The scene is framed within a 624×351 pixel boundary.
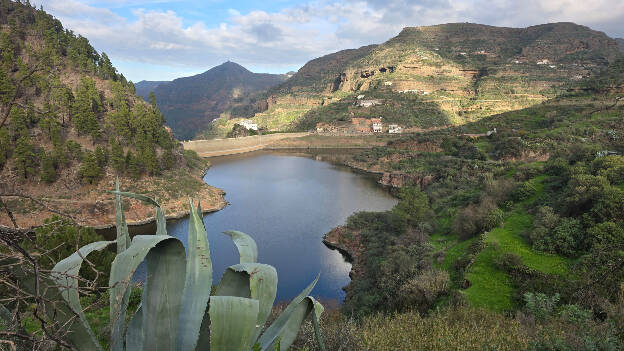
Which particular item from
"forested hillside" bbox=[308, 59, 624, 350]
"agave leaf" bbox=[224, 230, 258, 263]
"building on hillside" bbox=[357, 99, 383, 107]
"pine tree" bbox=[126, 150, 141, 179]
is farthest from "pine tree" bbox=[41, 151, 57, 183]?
"building on hillside" bbox=[357, 99, 383, 107]

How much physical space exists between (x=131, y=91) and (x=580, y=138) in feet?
149

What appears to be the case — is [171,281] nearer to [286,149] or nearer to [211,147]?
[211,147]

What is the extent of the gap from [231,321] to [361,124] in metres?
63.4

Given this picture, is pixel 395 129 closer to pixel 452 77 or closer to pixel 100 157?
pixel 452 77

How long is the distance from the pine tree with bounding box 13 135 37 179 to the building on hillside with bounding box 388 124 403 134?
50.0 meters

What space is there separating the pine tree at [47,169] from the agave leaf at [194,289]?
1026 inches

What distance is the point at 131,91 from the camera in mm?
39750

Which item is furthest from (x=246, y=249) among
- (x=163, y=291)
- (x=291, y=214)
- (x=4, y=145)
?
(x=4, y=145)

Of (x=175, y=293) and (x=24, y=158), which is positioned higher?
(x=175, y=293)

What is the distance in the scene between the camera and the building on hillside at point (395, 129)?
5891cm

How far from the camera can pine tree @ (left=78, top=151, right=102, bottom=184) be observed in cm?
2302

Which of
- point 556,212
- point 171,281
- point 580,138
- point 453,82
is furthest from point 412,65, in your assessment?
point 171,281

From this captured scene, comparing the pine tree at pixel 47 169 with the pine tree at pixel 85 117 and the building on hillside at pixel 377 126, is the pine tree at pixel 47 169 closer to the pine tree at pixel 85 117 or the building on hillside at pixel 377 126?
the pine tree at pixel 85 117

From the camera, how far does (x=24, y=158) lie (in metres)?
21.7
